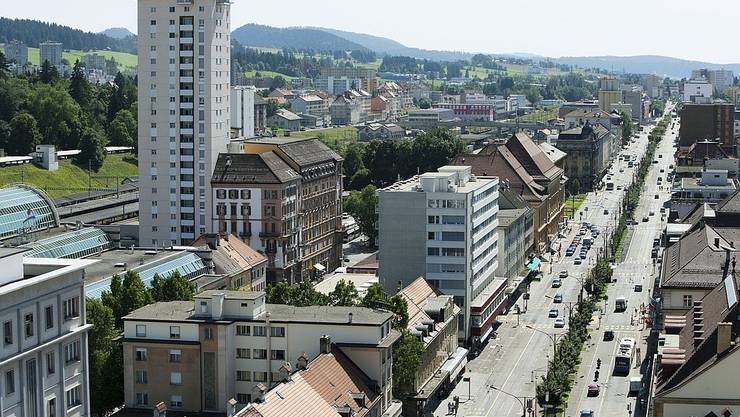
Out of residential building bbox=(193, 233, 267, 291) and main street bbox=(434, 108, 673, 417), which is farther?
residential building bbox=(193, 233, 267, 291)

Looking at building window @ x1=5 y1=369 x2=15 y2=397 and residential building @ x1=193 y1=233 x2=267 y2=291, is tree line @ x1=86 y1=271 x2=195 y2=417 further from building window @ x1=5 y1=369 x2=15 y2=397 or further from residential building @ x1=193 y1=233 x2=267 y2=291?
building window @ x1=5 y1=369 x2=15 y2=397

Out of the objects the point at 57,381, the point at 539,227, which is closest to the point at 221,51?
the point at 539,227

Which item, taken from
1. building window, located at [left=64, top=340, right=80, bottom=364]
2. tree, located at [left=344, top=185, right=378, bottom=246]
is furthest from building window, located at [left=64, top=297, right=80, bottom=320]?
tree, located at [left=344, top=185, right=378, bottom=246]

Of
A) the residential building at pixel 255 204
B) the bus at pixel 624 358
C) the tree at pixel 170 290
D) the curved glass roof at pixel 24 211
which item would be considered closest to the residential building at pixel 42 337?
the tree at pixel 170 290

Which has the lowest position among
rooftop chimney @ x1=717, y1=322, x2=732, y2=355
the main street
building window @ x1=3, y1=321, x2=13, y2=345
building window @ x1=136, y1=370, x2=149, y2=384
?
the main street

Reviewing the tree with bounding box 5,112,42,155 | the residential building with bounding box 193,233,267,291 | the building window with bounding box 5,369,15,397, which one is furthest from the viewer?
the tree with bounding box 5,112,42,155

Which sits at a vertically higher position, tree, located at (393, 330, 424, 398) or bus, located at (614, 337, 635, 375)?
tree, located at (393, 330, 424, 398)

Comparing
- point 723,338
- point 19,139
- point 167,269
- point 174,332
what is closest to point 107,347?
point 174,332

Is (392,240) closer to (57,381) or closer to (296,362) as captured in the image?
(296,362)
